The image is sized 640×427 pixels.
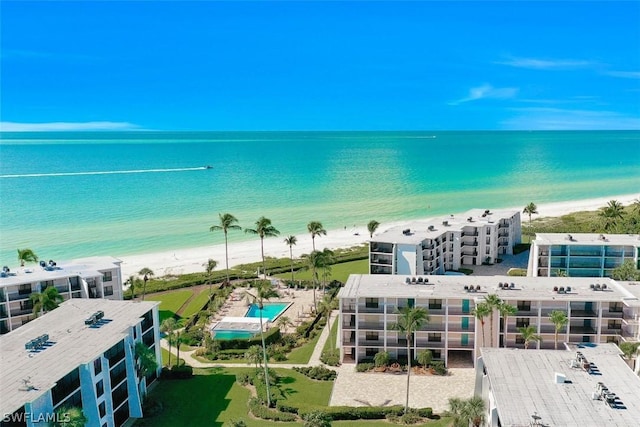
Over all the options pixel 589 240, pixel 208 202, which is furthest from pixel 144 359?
pixel 208 202

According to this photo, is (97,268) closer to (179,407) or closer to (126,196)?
(179,407)

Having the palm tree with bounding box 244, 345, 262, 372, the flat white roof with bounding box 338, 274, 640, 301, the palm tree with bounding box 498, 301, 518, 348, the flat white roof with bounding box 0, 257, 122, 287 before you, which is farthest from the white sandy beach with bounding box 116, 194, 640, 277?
the palm tree with bounding box 498, 301, 518, 348

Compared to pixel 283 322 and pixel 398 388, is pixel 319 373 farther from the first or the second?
pixel 283 322

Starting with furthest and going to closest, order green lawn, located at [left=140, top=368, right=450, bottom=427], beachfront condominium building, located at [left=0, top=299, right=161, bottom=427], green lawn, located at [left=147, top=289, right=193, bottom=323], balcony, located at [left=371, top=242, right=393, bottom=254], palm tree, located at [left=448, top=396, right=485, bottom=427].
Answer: balcony, located at [left=371, top=242, right=393, bottom=254] < green lawn, located at [left=147, top=289, right=193, bottom=323] < green lawn, located at [left=140, top=368, right=450, bottom=427] < palm tree, located at [left=448, top=396, right=485, bottom=427] < beachfront condominium building, located at [left=0, top=299, right=161, bottom=427]

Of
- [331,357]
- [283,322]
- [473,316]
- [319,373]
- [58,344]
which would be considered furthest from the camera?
[283,322]

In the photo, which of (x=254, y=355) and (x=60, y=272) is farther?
(x=60, y=272)

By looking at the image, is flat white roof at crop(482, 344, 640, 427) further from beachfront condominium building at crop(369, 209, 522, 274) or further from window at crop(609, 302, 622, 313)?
beachfront condominium building at crop(369, 209, 522, 274)
